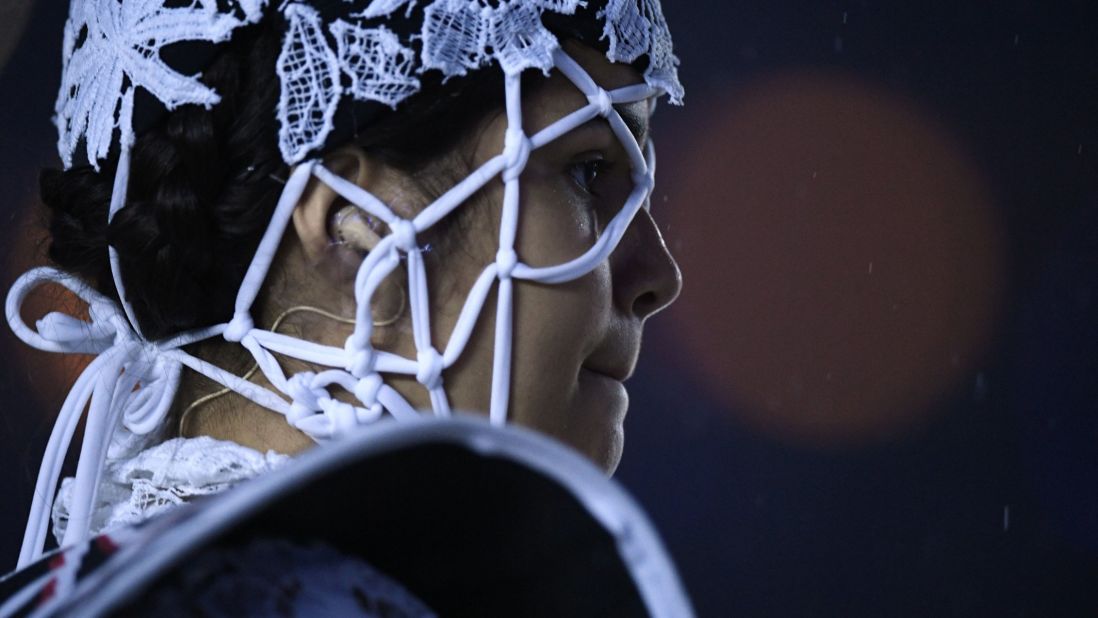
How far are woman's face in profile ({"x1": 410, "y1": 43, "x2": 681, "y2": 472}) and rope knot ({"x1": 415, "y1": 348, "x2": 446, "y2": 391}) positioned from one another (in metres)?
0.01

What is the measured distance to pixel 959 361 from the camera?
226 cm

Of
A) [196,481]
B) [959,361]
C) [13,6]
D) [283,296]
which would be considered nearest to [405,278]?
[283,296]

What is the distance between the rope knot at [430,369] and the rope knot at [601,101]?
8.6 inches

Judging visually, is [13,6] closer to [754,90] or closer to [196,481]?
[196,481]

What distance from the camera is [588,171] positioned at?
0.94 m

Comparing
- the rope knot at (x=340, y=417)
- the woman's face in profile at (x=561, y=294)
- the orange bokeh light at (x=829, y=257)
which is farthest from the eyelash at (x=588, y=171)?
the orange bokeh light at (x=829, y=257)

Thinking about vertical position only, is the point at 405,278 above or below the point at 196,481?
above

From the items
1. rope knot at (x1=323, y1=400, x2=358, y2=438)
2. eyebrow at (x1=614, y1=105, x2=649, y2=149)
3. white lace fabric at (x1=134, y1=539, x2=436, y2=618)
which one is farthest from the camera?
eyebrow at (x1=614, y1=105, x2=649, y2=149)

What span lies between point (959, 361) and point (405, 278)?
1.66m

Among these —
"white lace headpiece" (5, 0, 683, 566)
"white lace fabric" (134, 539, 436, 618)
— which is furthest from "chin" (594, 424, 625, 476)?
"white lace fabric" (134, 539, 436, 618)

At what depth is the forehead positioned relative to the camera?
2.91ft

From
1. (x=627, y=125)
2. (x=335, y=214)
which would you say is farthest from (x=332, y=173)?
(x=627, y=125)

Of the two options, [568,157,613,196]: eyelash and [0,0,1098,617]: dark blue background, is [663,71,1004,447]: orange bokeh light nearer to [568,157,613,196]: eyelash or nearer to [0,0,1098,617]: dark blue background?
[0,0,1098,617]: dark blue background

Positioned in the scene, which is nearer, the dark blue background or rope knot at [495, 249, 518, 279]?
rope knot at [495, 249, 518, 279]
